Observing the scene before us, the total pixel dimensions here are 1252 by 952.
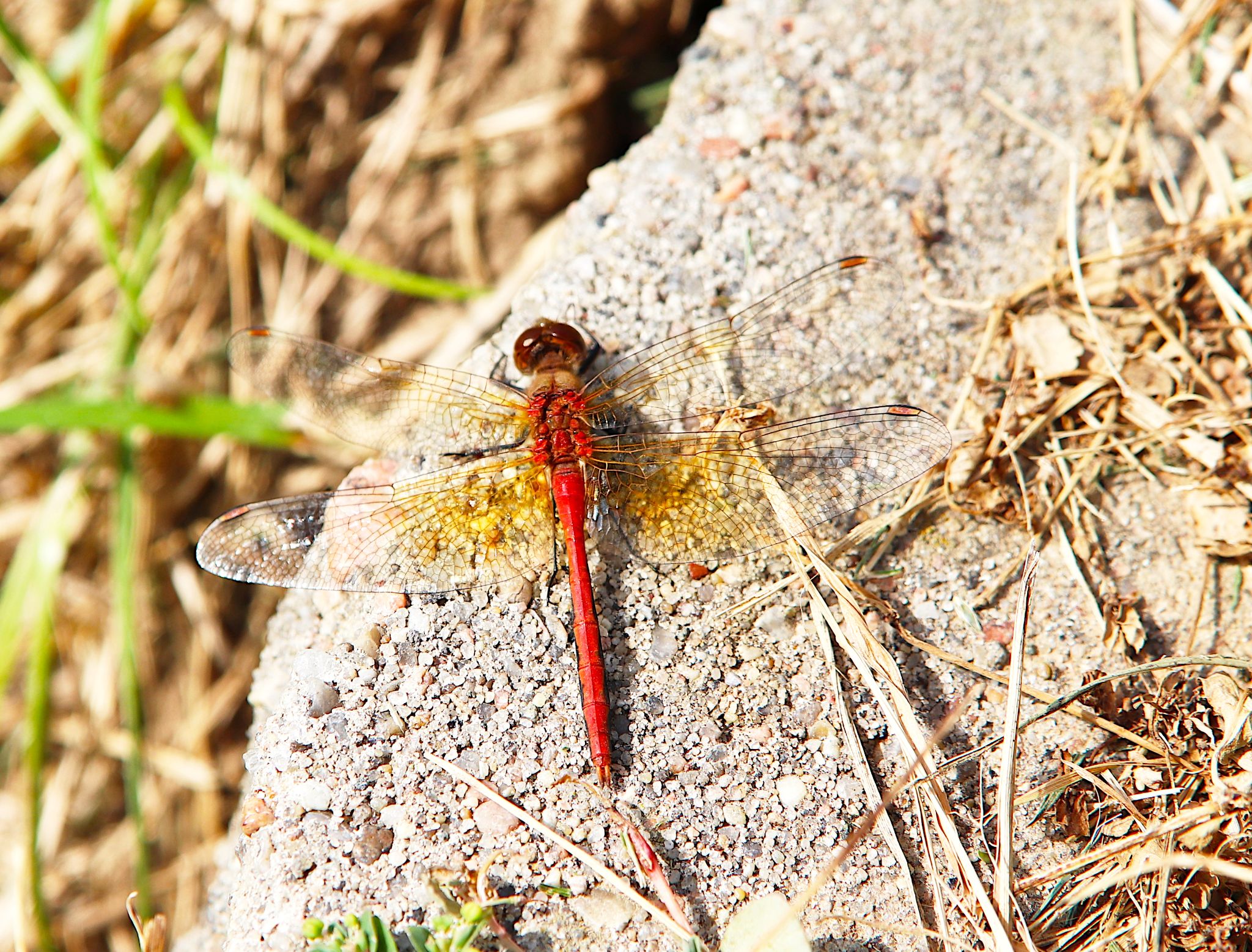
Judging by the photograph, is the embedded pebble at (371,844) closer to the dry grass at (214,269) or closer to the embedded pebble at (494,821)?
the embedded pebble at (494,821)

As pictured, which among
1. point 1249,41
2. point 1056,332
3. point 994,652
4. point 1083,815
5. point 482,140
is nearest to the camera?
point 1083,815

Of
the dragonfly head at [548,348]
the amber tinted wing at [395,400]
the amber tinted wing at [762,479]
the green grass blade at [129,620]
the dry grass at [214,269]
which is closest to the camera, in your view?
the amber tinted wing at [762,479]

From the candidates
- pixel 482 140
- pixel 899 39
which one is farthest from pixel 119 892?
pixel 899 39

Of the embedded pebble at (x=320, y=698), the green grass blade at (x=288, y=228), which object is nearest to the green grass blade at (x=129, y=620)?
the green grass blade at (x=288, y=228)

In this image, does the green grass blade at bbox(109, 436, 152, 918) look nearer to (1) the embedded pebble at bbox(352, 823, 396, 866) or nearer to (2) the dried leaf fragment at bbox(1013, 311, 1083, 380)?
(1) the embedded pebble at bbox(352, 823, 396, 866)

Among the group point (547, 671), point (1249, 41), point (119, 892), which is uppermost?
point (1249, 41)

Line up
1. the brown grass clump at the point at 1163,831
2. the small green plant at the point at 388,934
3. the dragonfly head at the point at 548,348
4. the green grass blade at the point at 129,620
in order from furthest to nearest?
1. the green grass blade at the point at 129,620
2. the dragonfly head at the point at 548,348
3. the brown grass clump at the point at 1163,831
4. the small green plant at the point at 388,934

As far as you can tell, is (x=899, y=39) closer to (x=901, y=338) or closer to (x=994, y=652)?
(x=901, y=338)
